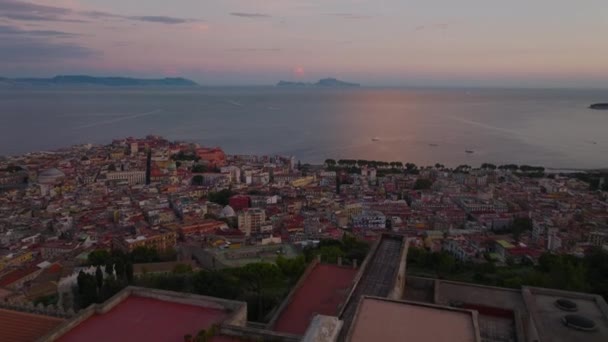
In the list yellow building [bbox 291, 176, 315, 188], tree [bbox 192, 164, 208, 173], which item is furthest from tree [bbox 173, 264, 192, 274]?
tree [bbox 192, 164, 208, 173]

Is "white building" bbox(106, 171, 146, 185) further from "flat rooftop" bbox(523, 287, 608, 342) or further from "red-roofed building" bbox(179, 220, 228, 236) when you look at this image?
"flat rooftop" bbox(523, 287, 608, 342)

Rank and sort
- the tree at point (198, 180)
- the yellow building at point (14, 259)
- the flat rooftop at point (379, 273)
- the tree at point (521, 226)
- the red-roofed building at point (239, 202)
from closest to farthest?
the flat rooftop at point (379, 273) < the yellow building at point (14, 259) < the tree at point (521, 226) < the red-roofed building at point (239, 202) < the tree at point (198, 180)

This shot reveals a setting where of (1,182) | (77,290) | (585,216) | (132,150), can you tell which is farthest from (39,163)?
(585,216)

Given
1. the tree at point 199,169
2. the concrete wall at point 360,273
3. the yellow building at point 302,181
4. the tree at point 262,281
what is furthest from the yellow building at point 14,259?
the tree at point 199,169

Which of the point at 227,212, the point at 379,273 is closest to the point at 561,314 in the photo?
the point at 379,273

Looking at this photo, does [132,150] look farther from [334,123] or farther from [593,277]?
[593,277]

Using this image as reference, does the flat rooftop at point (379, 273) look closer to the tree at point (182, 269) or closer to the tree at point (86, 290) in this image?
the tree at point (86, 290)
